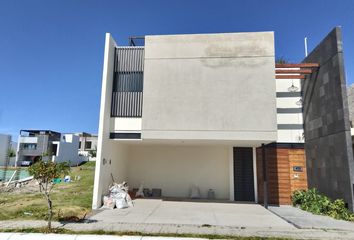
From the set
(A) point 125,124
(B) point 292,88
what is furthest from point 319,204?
(A) point 125,124

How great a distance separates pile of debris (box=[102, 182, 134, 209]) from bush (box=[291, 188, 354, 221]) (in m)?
7.90

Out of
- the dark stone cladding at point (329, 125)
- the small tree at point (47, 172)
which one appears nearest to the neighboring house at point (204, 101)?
the dark stone cladding at point (329, 125)

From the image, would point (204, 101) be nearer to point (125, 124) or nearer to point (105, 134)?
point (125, 124)

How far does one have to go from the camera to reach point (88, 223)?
810 cm

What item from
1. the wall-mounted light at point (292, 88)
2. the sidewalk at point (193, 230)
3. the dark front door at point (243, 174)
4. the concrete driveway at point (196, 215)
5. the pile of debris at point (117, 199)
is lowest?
the concrete driveway at point (196, 215)

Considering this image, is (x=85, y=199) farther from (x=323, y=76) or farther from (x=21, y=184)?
(x=323, y=76)

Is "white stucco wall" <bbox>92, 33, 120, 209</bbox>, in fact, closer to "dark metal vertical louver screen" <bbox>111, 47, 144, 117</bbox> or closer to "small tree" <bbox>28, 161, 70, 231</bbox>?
"dark metal vertical louver screen" <bbox>111, 47, 144, 117</bbox>

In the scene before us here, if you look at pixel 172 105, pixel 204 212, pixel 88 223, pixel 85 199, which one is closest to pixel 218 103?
pixel 172 105

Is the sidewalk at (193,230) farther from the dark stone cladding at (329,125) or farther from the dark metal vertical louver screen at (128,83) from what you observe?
the dark metal vertical louver screen at (128,83)

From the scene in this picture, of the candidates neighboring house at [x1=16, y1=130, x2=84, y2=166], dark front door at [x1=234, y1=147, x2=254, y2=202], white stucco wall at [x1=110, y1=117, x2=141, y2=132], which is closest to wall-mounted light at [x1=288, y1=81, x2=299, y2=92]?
dark front door at [x1=234, y1=147, x2=254, y2=202]

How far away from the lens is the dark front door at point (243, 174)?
1380 centimetres

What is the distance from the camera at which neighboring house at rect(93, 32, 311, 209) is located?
10758 millimetres

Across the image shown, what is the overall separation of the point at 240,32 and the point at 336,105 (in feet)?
16.5

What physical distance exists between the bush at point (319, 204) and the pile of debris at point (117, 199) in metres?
7.90
